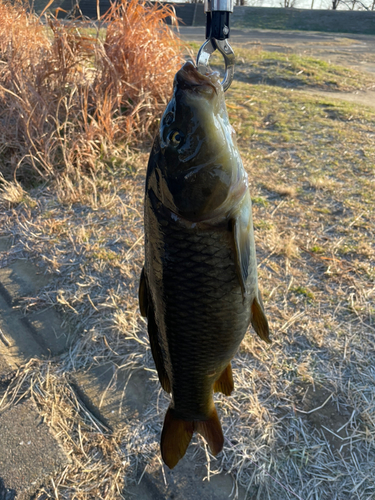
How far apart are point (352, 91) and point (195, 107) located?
819cm

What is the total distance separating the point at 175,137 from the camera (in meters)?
1.07

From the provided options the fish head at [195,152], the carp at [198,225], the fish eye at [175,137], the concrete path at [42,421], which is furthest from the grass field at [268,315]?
the fish eye at [175,137]

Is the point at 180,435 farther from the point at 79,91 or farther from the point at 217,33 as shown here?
the point at 79,91

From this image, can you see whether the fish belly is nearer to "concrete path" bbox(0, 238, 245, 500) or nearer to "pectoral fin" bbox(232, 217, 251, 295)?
"pectoral fin" bbox(232, 217, 251, 295)

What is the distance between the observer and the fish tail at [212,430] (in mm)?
1451

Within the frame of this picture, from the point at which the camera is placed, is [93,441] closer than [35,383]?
Yes

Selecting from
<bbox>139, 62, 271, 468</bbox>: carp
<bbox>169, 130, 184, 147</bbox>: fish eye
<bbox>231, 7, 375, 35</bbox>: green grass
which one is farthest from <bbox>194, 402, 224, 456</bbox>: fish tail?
<bbox>231, 7, 375, 35</bbox>: green grass

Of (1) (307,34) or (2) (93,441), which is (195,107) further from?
(1) (307,34)

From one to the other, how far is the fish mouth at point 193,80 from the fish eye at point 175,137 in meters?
0.13

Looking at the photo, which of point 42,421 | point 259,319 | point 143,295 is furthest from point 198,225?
point 42,421

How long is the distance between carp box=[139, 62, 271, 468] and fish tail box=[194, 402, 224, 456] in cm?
37

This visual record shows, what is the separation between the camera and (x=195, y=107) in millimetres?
1074

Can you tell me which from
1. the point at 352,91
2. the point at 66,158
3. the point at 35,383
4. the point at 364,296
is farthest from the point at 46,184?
the point at 352,91

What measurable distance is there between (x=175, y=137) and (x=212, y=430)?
1.15 m
